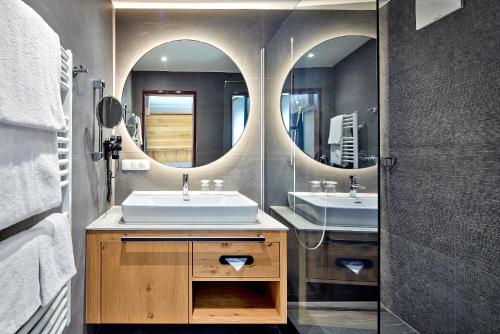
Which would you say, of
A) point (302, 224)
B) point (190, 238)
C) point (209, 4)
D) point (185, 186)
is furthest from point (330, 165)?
point (209, 4)

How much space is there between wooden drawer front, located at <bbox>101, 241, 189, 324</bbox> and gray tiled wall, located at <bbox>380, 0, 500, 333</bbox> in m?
1.37

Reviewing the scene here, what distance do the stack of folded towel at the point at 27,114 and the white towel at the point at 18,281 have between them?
91mm

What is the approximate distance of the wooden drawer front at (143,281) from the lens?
1765mm

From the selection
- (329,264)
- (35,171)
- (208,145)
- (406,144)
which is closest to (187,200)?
(208,145)

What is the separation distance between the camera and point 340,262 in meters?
1.37

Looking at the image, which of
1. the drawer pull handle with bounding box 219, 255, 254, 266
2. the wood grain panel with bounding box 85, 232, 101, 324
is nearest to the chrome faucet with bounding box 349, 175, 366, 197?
the drawer pull handle with bounding box 219, 255, 254, 266

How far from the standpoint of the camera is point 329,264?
1.49 meters

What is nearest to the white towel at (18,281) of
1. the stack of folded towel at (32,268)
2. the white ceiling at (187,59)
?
the stack of folded towel at (32,268)

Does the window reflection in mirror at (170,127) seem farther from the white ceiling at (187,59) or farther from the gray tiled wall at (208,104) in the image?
the white ceiling at (187,59)

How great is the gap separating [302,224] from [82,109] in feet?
4.31

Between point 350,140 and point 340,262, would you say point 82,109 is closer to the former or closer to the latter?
point 350,140

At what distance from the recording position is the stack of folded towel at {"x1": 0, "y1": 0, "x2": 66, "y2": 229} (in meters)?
0.86

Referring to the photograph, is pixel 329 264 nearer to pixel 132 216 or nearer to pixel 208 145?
pixel 132 216

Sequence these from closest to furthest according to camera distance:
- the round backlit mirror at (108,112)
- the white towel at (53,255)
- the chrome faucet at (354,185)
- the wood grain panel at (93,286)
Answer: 1. the white towel at (53,255)
2. the chrome faucet at (354,185)
3. the wood grain panel at (93,286)
4. the round backlit mirror at (108,112)
